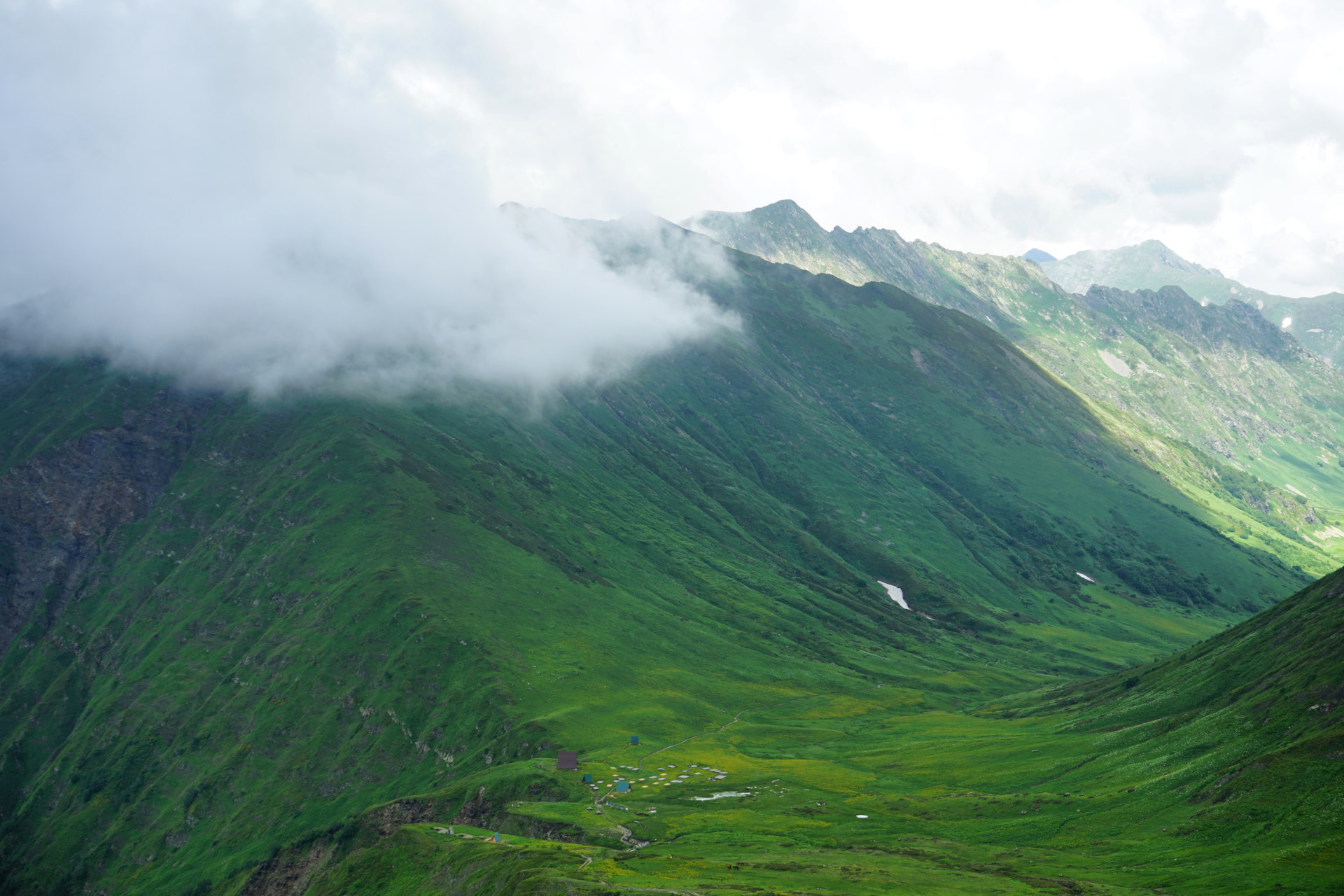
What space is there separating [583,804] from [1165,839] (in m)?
83.6

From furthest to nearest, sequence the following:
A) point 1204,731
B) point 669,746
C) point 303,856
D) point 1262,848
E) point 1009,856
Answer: point 669,746, point 303,856, point 1204,731, point 1009,856, point 1262,848

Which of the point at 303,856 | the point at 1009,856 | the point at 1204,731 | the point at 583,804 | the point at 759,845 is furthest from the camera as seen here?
the point at 303,856

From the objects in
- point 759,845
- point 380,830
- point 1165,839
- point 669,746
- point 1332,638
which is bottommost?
point 380,830

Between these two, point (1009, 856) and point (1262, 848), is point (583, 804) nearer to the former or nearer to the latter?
point (1009, 856)

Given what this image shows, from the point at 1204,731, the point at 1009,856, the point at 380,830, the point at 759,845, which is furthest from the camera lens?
the point at 380,830

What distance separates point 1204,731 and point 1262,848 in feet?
145

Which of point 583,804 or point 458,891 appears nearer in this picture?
point 458,891

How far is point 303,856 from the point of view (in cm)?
Result: 17038

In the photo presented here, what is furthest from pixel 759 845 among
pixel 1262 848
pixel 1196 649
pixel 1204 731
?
pixel 1196 649

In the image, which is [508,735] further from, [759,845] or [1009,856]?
[1009,856]

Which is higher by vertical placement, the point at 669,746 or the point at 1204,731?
the point at 1204,731

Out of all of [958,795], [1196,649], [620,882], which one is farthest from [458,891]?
[1196,649]

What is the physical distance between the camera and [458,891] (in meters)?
111

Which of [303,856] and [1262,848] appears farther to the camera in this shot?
[303,856]
